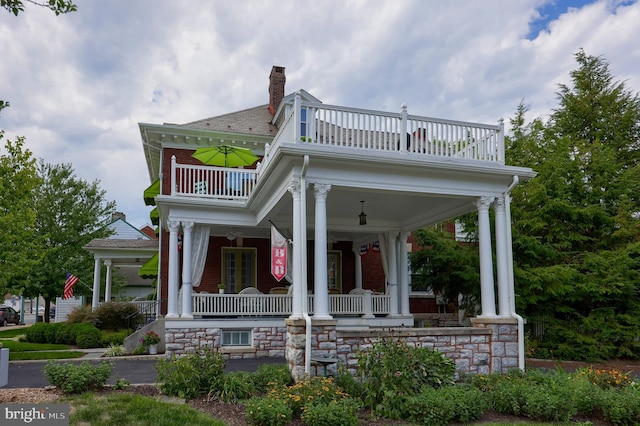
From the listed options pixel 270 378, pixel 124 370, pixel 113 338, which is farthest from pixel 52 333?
pixel 270 378

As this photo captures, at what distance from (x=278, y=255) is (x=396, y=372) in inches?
165

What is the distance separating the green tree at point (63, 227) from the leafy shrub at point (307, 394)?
20560 mm

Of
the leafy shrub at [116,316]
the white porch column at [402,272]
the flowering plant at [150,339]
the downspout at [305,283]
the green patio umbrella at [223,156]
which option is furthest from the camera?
the leafy shrub at [116,316]

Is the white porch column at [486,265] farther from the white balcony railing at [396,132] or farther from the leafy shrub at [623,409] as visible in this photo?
the leafy shrub at [623,409]

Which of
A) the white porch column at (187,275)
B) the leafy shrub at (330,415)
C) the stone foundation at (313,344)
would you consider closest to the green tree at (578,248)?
the stone foundation at (313,344)

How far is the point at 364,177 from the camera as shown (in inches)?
353

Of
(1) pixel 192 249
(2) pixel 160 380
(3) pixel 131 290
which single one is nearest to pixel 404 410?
(2) pixel 160 380

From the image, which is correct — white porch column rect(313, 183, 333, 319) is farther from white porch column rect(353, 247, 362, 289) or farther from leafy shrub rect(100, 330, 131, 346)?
leafy shrub rect(100, 330, 131, 346)

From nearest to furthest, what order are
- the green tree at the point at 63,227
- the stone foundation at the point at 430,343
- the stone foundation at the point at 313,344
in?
the stone foundation at the point at 313,344 → the stone foundation at the point at 430,343 → the green tree at the point at 63,227

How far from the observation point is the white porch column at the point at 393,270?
13680mm

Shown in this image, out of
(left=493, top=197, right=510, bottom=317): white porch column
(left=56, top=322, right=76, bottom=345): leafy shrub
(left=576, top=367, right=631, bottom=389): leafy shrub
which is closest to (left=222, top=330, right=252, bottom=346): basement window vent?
(left=56, top=322, right=76, bottom=345): leafy shrub

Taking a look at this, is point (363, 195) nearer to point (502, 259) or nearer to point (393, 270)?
point (502, 259)

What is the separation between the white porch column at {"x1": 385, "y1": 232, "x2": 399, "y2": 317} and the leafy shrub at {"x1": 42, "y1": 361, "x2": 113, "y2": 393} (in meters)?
8.27

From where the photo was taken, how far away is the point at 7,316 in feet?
108
